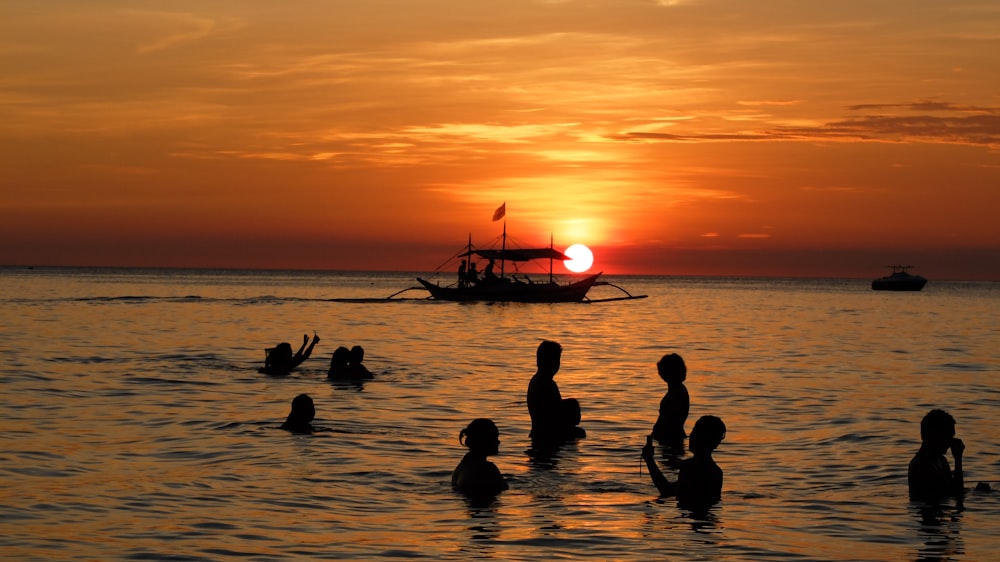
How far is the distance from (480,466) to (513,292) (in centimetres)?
7563

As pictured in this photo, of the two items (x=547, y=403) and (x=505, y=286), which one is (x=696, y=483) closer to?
(x=547, y=403)

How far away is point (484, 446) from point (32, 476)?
19.2 feet

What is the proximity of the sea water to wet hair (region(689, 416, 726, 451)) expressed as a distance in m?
0.92

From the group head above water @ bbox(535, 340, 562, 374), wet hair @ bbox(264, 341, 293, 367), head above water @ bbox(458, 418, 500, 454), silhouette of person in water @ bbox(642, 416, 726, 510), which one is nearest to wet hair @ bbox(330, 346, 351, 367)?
wet hair @ bbox(264, 341, 293, 367)

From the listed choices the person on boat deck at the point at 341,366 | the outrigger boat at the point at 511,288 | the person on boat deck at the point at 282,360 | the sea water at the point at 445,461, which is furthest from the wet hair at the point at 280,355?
the outrigger boat at the point at 511,288

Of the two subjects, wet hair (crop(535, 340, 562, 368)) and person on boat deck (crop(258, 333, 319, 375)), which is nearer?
wet hair (crop(535, 340, 562, 368))

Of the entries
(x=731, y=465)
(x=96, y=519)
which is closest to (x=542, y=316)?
(x=731, y=465)

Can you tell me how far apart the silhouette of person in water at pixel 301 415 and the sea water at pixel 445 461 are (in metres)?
0.45

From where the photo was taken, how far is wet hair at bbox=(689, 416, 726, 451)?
11.7m

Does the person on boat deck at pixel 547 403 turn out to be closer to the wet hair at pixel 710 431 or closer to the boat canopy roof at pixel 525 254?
the wet hair at pixel 710 431

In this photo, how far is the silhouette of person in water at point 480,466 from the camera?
12617 mm

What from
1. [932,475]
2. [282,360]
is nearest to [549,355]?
[932,475]

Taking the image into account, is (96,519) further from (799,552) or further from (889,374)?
(889,374)

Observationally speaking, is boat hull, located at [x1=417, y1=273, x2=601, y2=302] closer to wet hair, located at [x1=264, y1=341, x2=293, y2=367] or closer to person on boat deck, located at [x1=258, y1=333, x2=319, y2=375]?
person on boat deck, located at [x1=258, y1=333, x2=319, y2=375]
